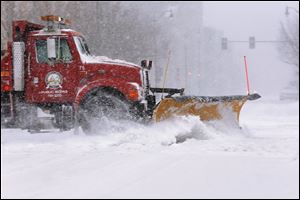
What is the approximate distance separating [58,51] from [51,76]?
53cm

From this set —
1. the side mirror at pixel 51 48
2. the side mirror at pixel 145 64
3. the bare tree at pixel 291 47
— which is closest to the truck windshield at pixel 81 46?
the side mirror at pixel 51 48

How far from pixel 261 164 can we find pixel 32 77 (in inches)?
226

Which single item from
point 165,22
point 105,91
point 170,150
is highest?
point 165,22

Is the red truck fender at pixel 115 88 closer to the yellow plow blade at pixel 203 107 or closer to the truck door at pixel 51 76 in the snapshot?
the truck door at pixel 51 76

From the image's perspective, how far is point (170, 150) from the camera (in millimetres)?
8977

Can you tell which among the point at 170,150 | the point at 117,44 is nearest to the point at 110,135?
the point at 170,150

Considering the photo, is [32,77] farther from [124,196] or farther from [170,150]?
[124,196]

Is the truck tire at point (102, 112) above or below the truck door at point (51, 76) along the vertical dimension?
below

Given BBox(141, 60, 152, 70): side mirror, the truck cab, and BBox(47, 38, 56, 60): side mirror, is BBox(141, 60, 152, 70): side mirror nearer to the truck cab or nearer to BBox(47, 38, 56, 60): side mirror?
the truck cab

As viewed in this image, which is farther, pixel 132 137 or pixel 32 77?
pixel 32 77

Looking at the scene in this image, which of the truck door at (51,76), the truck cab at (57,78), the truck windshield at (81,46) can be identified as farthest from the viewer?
→ the truck windshield at (81,46)

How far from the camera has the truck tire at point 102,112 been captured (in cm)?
1077

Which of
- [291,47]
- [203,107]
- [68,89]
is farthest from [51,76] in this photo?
[291,47]

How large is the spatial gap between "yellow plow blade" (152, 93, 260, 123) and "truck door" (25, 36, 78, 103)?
1.92m
